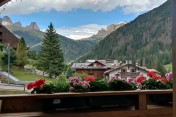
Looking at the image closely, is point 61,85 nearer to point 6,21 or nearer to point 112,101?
point 112,101

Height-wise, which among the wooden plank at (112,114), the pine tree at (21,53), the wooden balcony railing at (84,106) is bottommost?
the wooden plank at (112,114)

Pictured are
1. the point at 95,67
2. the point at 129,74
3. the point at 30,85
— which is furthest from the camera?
the point at 129,74

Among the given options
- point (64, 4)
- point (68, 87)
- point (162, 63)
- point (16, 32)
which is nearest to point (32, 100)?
point (68, 87)

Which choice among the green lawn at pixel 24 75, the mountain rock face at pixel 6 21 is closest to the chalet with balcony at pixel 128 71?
the green lawn at pixel 24 75

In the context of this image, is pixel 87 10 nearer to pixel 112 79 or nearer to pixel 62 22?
pixel 62 22

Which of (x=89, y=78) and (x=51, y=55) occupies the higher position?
(x=51, y=55)

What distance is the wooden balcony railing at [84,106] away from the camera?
104 inches

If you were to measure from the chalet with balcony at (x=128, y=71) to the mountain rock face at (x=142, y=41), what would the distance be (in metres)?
0.07

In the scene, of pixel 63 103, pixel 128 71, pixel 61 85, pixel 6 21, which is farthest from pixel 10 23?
pixel 128 71

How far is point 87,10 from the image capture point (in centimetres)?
327

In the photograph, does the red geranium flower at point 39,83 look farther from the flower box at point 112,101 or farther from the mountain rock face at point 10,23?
the mountain rock face at point 10,23

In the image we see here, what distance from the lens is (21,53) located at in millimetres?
3021

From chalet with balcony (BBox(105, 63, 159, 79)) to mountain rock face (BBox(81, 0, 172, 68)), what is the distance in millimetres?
73

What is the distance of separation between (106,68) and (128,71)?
33cm
